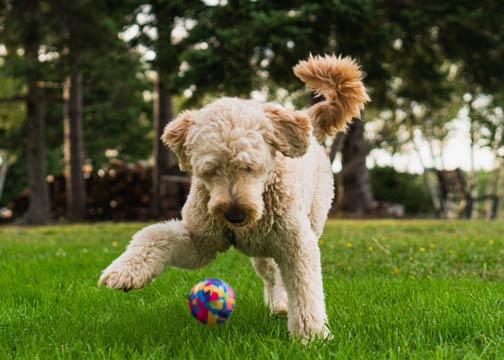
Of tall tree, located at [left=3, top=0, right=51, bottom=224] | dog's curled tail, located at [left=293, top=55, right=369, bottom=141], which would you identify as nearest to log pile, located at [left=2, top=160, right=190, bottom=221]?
tall tree, located at [left=3, top=0, right=51, bottom=224]

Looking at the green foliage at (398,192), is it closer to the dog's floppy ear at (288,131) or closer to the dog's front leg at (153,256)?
the dog's floppy ear at (288,131)

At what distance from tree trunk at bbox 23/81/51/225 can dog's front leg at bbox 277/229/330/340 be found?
13.9 metres

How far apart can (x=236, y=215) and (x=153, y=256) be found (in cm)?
58

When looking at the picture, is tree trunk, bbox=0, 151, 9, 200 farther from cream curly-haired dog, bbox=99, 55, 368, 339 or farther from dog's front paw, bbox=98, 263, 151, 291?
dog's front paw, bbox=98, 263, 151, 291

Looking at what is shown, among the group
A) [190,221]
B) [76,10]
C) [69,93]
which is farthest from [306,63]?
[69,93]

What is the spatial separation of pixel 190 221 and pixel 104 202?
1513 centimetres

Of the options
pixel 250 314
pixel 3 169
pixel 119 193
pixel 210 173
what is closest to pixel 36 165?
pixel 119 193

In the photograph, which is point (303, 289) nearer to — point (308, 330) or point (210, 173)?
point (308, 330)

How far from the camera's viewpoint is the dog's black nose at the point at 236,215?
2.91m

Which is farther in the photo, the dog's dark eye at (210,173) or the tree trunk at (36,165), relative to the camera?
the tree trunk at (36,165)

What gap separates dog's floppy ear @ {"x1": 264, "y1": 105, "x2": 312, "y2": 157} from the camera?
10.7 ft

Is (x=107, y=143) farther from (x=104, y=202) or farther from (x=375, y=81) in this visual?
(x=375, y=81)

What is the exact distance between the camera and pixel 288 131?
10.8 feet

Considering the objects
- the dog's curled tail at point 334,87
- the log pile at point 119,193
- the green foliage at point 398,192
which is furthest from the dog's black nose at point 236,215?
the green foliage at point 398,192
